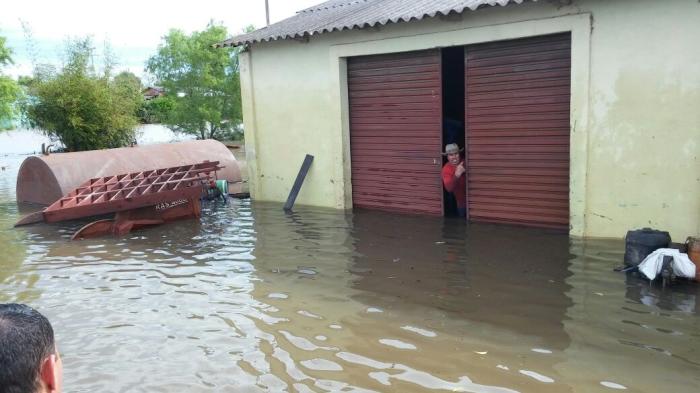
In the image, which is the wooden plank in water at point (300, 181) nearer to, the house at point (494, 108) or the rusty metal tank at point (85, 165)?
the house at point (494, 108)

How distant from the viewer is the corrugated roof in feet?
28.5

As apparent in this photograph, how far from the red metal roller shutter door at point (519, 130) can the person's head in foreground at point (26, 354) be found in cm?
787

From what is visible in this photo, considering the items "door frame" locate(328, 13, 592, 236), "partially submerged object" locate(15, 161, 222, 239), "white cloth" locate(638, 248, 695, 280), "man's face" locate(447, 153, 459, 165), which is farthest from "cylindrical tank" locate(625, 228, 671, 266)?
"partially submerged object" locate(15, 161, 222, 239)

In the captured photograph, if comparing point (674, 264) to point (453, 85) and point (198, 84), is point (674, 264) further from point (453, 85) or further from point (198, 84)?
point (198, 84)

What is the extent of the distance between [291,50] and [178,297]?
6.48 m

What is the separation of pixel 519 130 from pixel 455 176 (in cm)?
126

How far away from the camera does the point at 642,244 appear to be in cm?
643

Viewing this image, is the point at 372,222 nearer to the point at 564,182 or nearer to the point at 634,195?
the point at 564,182

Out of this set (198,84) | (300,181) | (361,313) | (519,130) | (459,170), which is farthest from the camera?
(198,84)

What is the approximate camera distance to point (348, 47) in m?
10.5

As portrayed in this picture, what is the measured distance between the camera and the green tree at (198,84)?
2942cm

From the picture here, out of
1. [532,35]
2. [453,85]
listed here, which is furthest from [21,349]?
[453,85]

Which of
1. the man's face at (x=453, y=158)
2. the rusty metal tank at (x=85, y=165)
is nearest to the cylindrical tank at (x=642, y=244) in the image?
the man's face at (x=453, y=158)

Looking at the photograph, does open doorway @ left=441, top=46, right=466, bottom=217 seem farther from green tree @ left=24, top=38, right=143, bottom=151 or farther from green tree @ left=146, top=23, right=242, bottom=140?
green tree @ left=146, top=23, right=242, bottom=140
